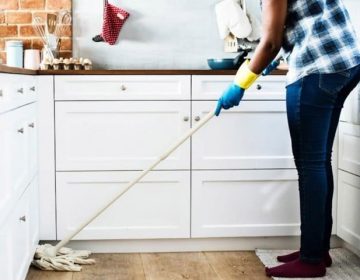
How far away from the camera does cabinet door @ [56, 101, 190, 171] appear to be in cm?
282

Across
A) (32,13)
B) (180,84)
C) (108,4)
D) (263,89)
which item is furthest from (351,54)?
(32,13)

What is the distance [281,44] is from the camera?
227 cm

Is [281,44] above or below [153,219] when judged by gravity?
above

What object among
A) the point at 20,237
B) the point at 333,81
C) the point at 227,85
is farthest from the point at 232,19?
the point at 20,237

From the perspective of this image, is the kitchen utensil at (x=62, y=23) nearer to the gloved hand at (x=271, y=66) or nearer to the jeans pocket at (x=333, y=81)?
the gloved hand at (x=271, y=66)

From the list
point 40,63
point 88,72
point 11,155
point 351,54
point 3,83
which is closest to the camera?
point 3,83

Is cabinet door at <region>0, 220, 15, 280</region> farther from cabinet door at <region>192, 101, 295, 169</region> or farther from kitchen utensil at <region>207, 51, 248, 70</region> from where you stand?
kitchen utensil at <region>207, 51, 248, 70</region>

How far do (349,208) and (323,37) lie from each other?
2.97 ft

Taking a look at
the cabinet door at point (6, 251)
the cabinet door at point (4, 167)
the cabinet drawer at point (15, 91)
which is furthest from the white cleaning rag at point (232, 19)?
the cabinet door at point (6, 251)

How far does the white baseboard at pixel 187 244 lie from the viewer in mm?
2908

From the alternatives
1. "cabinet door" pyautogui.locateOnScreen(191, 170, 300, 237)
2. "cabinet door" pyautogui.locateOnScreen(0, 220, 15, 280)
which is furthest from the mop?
"cabinet door" pyautogui.locateOnScreen(0, 220, 15, 280)

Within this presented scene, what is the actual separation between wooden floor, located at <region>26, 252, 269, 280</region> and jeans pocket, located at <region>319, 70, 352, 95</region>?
32.3 inches

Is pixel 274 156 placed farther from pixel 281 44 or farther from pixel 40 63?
pixel 40 63

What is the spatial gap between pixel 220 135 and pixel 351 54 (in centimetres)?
82
